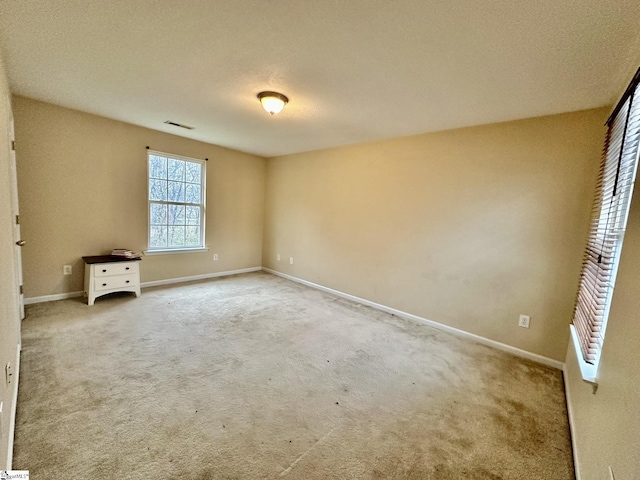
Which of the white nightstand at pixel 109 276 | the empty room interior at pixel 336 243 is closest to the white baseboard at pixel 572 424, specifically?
the empty room interior at pixel 336 243

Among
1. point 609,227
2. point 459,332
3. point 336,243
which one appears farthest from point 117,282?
point 609,227

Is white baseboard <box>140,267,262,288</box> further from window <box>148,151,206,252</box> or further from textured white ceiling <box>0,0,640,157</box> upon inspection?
textured white ceiling <box>0,0,640,157</box>

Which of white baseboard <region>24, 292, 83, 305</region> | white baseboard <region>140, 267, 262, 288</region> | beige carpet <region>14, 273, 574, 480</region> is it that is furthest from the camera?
white baseboard <region>140, 267, 262, 288</region>

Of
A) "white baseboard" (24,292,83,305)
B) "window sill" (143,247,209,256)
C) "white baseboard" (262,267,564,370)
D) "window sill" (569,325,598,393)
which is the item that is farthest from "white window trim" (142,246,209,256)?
"window sill" (569,325,598,393)

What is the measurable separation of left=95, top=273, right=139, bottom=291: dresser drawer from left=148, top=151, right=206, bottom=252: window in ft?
2.07

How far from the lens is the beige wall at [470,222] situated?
2463mm

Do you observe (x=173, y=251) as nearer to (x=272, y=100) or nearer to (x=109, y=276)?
(x=109, y=276)

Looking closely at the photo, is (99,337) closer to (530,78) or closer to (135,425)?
(135,425)

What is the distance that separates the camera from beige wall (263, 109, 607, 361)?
2.46m

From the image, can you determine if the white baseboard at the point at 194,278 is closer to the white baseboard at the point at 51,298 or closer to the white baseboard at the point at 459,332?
the white baseboard at the point at 51,298

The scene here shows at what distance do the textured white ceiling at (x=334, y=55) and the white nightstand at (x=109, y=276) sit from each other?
185 centimetres

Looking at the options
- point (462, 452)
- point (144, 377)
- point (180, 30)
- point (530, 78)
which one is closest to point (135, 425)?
point (144, 377)

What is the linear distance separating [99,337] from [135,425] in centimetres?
140

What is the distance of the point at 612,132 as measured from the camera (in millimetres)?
2006
